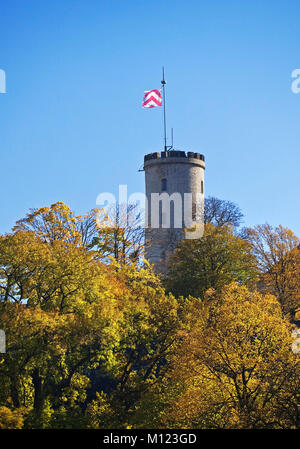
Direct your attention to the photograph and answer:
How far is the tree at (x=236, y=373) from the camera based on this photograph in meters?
35.8

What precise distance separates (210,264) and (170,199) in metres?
17.9

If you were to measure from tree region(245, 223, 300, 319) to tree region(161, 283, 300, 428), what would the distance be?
16027 millimetres

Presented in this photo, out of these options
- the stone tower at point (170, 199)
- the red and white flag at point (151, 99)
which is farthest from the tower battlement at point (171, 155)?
the red and white flag at point (151, 99)

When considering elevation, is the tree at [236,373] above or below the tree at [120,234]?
below

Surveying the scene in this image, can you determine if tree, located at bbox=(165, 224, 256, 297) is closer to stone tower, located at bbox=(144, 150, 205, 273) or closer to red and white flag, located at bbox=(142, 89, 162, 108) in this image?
stone tower, located at bbox=(144, 150, 205, 273)

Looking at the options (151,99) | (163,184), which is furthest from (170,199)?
(151,99)

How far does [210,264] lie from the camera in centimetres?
5672

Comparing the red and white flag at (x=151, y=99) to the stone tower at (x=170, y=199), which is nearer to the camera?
the red and white flag at (x=151, y=99)

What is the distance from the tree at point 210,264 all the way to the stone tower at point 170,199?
42.7ft

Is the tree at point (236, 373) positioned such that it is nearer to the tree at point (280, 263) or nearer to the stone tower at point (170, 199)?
the tree at point (280, 263)

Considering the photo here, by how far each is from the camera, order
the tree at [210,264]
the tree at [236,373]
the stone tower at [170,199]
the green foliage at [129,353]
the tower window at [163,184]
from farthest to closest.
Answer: the tower window at [163,184]
the stone tower at [170,199]
the tree at [210,264]
the green foliage at [129,353]
the tree at [236,373]

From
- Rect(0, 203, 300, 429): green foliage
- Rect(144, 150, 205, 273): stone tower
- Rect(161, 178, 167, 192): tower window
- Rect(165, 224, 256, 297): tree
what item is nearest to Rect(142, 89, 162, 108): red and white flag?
Rect(144, 150, 205, 273): stone tower

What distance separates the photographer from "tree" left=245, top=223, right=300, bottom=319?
2291 inches
